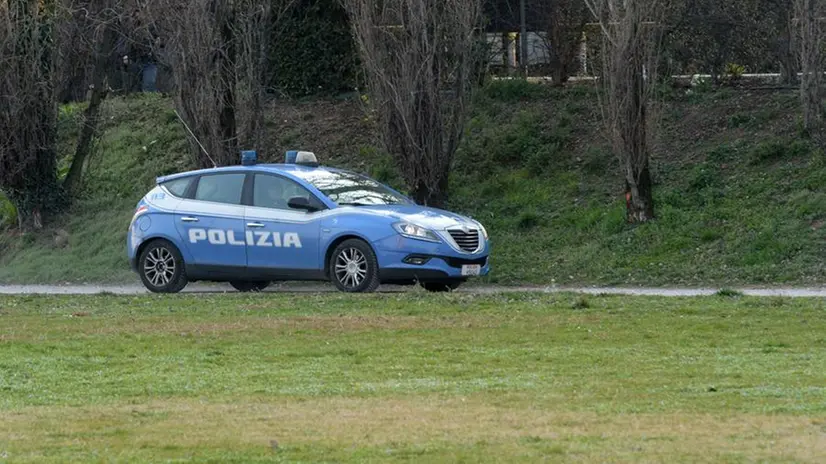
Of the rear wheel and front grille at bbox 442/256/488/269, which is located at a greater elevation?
front grille at bbox 442/256/488/269

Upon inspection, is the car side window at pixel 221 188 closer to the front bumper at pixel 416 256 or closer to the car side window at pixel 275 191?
the car side window at pixel 275 191

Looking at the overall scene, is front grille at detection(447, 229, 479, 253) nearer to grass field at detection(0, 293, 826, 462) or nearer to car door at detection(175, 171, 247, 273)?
grass field at detection(0, 293, 826, 462)

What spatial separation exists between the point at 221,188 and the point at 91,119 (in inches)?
386

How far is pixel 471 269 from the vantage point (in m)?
18.4

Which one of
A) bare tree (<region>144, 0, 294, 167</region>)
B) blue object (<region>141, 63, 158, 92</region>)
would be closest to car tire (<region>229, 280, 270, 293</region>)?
bare tree (<region>144, 0, 294, 167</region>)

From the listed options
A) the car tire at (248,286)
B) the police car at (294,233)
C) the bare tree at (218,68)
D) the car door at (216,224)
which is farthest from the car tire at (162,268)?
the bare tree at (218,68)

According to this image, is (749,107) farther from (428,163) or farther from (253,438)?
(253,438)

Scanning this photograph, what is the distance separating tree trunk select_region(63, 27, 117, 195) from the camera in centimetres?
2819

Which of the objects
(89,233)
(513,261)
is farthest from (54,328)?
(89,233)

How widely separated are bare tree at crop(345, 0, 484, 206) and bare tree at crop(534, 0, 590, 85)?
6329mm

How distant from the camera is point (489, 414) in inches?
356

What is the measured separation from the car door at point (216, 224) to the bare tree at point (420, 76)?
352cm

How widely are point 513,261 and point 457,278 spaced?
3224mm

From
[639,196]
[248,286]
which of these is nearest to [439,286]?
[248,286]
